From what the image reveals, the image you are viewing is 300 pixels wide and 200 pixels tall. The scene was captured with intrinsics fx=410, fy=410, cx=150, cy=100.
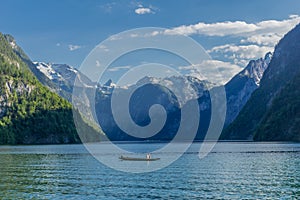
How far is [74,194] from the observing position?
67500 millimetres

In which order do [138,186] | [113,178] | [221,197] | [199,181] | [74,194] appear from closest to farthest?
[221,197], [74,194], [138,186], [199,181], [113,178]

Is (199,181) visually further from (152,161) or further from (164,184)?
(152,161)

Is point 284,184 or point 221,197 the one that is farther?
point 284,184

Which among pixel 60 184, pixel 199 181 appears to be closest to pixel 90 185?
pixel 60 184

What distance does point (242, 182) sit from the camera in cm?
8031

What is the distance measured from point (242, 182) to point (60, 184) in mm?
35664

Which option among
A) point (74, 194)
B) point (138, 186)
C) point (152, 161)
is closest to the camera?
point (74, 194)

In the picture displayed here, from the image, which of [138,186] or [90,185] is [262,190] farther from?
[90,185]

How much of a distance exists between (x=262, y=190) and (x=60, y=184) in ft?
125

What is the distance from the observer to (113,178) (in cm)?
8975

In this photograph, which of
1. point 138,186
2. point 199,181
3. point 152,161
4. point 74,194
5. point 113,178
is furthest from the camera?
point 152,161

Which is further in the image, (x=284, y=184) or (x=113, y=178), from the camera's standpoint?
(x=113, y=178)

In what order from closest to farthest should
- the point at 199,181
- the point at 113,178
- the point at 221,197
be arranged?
the point at 221,197 < the point at 199,181 < the point at 113,178

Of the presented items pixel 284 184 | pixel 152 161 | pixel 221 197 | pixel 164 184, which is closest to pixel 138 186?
pixel 164 184
